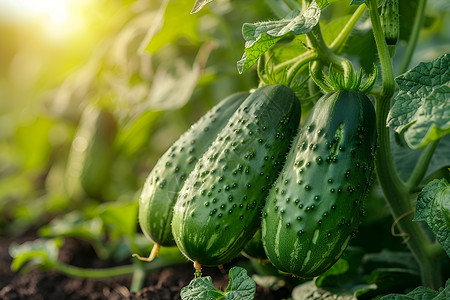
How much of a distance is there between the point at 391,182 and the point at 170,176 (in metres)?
0.56

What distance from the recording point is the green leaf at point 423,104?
82 cm

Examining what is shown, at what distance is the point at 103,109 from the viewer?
2.62 meters

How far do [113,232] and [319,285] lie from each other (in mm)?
916

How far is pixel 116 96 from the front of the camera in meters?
2.61

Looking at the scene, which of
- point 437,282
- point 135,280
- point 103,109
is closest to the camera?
point 437,282

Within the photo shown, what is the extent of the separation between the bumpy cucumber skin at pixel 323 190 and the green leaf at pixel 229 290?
8cm

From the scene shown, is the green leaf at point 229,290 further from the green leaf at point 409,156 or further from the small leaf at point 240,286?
the green leaf at point 409,156

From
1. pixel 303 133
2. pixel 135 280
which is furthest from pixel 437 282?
pixel 135 280

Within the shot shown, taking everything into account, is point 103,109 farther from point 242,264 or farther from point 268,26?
point 268,26

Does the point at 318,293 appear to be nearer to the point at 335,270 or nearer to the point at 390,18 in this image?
the point at 335,270

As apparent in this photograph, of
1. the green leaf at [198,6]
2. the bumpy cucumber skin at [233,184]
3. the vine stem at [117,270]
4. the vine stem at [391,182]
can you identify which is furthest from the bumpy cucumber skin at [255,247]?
the green leaf at [198,6]

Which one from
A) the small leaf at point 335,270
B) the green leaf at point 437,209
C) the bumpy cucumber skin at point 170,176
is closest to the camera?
the green leaf at point 437,209

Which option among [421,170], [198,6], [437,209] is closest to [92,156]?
[198,6]

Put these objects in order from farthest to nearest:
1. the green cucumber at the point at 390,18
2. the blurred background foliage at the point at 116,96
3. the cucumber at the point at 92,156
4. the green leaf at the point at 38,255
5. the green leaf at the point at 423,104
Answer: the cucumber at the point at 92,156, the blurred background foliage at the point at 116,96, the green leaf at the point at 38,255, the green cucumber at the point at 390,18, the green leaf at the point at 423,104
